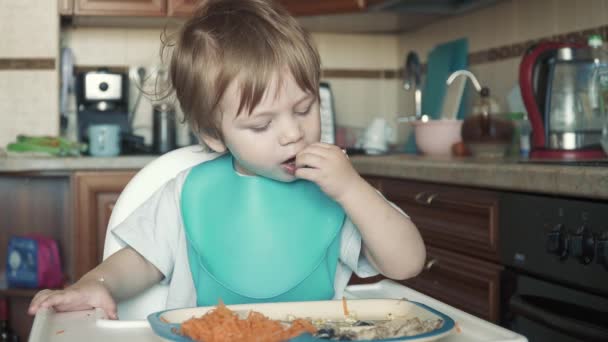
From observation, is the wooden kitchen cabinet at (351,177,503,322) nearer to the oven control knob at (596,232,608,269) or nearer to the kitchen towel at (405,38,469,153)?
the oven control knob at (596,232,608,269)

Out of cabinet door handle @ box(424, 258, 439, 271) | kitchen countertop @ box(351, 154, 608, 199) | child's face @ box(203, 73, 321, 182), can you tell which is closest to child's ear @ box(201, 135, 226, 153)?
child's face @ box(203, 73, 321, 182)

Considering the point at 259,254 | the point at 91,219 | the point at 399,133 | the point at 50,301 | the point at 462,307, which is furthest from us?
the point at 399,133

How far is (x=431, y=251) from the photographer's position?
2166 millimetres

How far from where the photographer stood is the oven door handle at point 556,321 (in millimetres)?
1527

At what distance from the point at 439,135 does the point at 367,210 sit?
1.67 meters

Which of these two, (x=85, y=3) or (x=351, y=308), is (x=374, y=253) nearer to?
(x=351, y=308)

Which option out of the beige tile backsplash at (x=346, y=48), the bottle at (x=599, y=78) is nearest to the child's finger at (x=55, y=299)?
the bottle at (x=599, y=78)

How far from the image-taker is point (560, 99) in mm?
2111

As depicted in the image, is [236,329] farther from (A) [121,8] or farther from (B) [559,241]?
(A) [121,8]

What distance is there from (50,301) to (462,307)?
131cm

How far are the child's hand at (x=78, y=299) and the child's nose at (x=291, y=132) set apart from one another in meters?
0.29

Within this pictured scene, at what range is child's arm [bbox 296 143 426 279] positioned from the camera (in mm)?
1012

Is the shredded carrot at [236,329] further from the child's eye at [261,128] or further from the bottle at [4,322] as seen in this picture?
the bottle at [4,322]

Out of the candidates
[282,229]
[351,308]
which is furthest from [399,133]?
[351,308]
